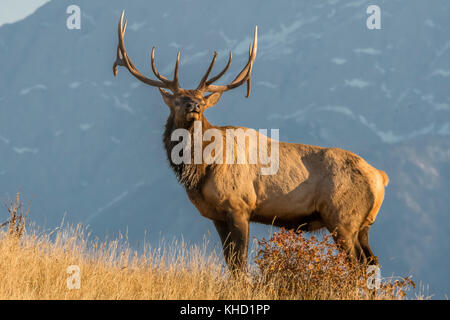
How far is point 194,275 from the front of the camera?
25.5ft

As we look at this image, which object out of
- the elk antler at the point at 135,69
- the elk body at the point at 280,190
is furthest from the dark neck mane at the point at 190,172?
the elk antler at the point at 135,69

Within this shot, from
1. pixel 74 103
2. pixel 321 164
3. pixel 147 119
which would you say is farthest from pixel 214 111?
pixel 321 164

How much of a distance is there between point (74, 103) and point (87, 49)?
15.6 metres

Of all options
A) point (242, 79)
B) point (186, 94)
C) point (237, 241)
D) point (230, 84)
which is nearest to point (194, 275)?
point (237, 241)

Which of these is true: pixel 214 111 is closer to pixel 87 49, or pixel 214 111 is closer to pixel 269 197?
pixel 87 49

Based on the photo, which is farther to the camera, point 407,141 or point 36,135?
point 36,135

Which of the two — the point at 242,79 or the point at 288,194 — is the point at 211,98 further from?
the point at 288,194

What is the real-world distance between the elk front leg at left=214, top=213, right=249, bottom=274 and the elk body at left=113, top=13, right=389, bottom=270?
0.01m

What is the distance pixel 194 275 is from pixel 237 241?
0.67m

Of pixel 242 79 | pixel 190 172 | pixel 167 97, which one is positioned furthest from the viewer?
pixel 242 79

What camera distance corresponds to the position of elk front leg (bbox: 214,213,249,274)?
318 inches

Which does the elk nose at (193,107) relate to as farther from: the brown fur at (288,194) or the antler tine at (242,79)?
the antler tine at (242,79)

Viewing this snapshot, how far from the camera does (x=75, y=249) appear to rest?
866 centimetres

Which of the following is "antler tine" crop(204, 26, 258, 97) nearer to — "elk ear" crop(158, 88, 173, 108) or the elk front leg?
"elk ear" crop(158, 88, 173, 108)
